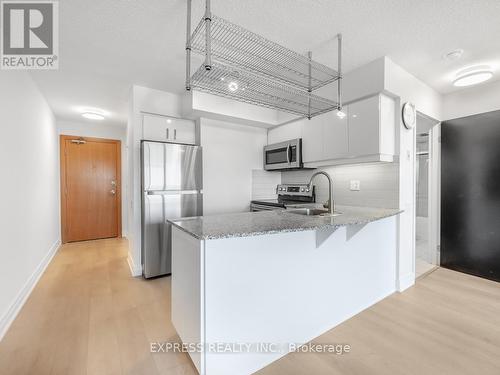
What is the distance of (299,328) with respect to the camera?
5.44 ft

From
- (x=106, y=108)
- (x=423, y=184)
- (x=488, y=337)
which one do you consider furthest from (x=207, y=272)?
(x=106, y=108)

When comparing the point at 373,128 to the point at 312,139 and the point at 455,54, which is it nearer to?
the point at 312,139

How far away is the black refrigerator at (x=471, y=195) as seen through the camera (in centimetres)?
274

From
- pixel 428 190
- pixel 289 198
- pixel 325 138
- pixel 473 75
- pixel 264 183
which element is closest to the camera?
pixel 473 75

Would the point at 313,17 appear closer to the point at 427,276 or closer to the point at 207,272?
the point at 207,272

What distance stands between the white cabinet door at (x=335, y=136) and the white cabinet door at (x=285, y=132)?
48 centimetres

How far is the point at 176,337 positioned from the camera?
5.78 feet

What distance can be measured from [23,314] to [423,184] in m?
4.79

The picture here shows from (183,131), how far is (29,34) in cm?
167

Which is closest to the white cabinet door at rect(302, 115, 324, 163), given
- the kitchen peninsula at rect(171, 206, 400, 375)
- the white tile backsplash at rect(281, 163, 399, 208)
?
the white tile backsplash at rect(281, 163, 399, 208)

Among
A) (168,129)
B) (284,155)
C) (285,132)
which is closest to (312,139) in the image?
(284,155)

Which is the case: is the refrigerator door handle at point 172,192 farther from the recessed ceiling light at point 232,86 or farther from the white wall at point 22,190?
the recessed ceiling light at point 232,86

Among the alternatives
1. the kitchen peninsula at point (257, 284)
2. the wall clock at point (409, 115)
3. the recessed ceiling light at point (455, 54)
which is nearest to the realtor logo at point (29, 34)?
the kitchen peninsula at point (257, 284)

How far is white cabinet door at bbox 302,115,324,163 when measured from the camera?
2.93m
